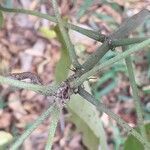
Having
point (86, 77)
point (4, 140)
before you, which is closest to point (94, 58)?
point (86, 77)

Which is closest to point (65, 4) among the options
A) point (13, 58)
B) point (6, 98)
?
point (13, 58)

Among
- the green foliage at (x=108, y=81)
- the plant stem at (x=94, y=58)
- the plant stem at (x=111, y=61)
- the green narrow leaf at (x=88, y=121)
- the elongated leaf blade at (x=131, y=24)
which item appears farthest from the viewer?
the green foliage at (x=108, y=81)

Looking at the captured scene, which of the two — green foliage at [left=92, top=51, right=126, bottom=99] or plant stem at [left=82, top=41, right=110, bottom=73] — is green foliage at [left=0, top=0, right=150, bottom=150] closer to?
plant stem at [left=82, top=41, right=110, bottom=73]

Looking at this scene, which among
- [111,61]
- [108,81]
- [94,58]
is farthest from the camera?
[108,81]

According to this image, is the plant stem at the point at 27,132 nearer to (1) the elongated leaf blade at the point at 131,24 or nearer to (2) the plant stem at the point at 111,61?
(2) the plant stem at the point at 111,61

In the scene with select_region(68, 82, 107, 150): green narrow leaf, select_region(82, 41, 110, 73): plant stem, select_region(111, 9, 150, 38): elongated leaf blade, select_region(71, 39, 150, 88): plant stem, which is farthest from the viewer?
select_region(68, 82, 107, 150): green narrow leaf

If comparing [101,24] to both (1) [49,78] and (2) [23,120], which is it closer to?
(1) [49,78]

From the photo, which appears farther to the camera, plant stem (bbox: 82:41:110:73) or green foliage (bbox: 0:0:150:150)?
plant stem (bbox: 82:41:110:73)

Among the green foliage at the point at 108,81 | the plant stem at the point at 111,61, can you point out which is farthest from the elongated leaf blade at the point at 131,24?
the green foliage at the point at 108,81

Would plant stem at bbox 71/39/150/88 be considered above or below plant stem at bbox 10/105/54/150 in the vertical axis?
above

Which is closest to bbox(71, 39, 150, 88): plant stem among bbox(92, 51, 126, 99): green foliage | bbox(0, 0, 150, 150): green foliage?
bbox(0, 0, 150, 150): green foliage

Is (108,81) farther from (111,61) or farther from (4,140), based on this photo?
(111,61)

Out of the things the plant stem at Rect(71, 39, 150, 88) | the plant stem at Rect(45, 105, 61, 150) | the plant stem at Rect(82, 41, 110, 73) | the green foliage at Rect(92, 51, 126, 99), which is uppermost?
the plant stem at Rect(82, 41, 110, 73)

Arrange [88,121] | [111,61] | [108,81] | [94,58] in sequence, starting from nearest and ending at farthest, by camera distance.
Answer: [111,61]
[94,58]
[88,121]
[108,81]
